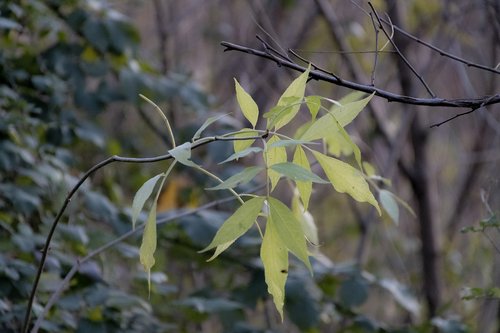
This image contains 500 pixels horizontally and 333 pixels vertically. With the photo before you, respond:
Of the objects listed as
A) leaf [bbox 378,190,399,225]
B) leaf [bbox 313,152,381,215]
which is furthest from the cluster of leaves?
leaf [bbox 378,190,399,225]

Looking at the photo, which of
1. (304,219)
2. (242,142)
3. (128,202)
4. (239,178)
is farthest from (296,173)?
(128,202)

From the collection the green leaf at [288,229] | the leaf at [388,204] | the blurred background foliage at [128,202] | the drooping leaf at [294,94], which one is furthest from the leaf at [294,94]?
the leaf at [388,204]

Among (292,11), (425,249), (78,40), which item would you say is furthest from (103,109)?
(292,11)

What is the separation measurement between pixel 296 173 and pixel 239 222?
0.28 feet

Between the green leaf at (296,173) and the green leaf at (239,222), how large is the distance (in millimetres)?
43

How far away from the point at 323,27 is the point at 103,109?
1817 mm

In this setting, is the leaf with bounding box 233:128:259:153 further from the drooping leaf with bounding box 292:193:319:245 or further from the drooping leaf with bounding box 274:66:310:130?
the drooping leaf with bounding box 292:193:319:245

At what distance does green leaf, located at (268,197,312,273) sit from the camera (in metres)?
0.80

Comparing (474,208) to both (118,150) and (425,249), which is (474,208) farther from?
(118,150)

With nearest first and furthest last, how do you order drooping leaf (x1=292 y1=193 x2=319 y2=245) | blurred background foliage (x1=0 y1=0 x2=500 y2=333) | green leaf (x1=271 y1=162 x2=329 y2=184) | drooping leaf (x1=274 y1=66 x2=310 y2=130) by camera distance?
green leaf (x1=271 y1=162 x2=329 y2=184), drooping leaf (x1=274 y1=66 x2=310 y2=130), drooping leaf (x1=292 y1=193 x2=319 y2=245), blurred background foliage (x1=0 y1=0 x2=500 y2=333)

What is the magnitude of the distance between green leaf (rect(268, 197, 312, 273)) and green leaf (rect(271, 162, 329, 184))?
1.9 inches

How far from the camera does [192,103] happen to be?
2.06 metres

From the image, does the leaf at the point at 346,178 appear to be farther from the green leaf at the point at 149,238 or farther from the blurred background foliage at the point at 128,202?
the blurred background foliage at the point at 128,202

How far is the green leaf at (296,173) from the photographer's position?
0.76 m
